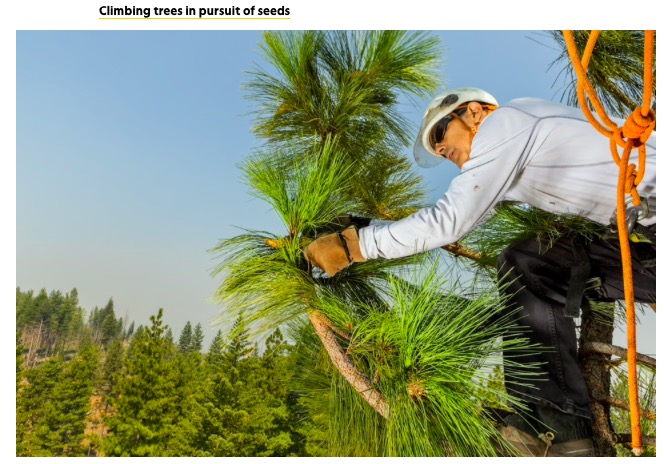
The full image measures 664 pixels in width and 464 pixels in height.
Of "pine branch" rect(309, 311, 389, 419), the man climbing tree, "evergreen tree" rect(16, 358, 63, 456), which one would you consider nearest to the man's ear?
the man climbing tree

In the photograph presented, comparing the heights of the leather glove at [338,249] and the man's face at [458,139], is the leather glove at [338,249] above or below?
below

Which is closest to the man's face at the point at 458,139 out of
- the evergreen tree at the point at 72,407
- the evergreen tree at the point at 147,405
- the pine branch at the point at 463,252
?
the pine branch at the point at 463,252

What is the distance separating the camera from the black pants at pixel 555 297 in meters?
0.89

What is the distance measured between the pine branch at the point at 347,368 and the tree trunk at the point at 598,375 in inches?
15.6

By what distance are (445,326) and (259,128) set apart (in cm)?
89

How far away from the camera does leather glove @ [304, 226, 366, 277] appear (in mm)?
921

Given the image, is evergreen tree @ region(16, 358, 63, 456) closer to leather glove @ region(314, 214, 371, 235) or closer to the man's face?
leather glove @ region(314, 214, 371, 235)

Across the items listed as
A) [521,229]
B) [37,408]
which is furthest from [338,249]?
[37,408]

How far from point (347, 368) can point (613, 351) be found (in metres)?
0.48

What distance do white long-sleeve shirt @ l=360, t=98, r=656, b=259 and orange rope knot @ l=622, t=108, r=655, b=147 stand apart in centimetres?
25

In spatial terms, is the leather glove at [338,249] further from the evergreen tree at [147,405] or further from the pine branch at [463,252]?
the evergreen tree at [147,405]

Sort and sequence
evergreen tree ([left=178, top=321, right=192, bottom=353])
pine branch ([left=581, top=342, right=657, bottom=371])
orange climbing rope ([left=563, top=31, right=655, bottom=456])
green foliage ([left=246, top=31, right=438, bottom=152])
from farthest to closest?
evergreen tree ([left=178, top=321, right=192, bottom=353]), green foliage ([left=246, top=31, right=438, bottom=152]), pine branch ([left=581, top=342, right=657, bottom=371]), orange climbing rope ([left=563, top=31, right=655, bottom=456])
